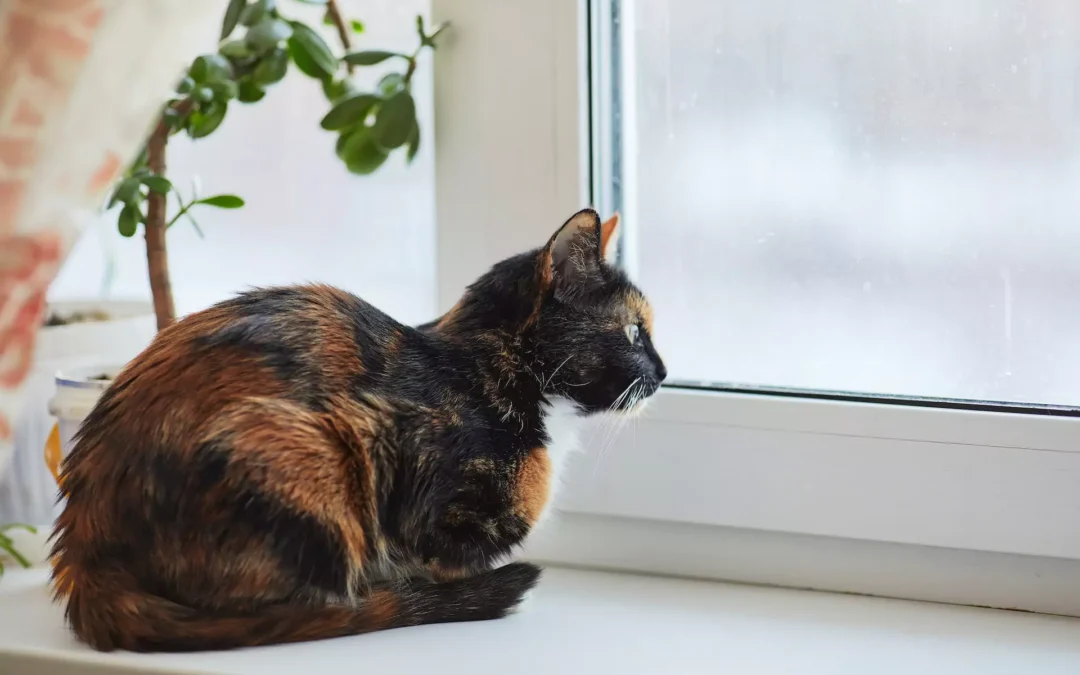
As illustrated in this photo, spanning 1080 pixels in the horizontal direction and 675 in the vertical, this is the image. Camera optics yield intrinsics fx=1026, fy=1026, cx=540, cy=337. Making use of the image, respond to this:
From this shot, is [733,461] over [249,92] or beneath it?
beneath

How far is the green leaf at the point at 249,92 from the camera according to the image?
95 cm

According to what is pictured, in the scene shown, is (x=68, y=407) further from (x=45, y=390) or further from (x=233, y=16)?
(x=233, y=16)

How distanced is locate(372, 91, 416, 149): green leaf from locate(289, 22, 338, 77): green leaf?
0.06 m

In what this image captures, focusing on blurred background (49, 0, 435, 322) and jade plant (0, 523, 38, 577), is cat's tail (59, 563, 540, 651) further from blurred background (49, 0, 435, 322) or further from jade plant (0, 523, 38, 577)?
blurred background (49, 0, 435, 322)

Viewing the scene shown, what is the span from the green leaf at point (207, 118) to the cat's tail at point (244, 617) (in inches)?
17.0

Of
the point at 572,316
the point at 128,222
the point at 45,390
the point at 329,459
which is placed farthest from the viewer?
the point at 45,390

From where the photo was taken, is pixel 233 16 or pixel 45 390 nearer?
pixel 233 16

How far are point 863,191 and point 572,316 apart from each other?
0.29 m

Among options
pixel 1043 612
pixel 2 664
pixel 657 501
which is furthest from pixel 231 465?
pixel 1043 612

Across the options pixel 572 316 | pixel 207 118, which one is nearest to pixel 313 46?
pixel 207 118

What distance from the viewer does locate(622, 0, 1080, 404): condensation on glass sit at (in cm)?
83

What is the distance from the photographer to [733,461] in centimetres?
91

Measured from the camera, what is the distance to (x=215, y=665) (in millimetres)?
698

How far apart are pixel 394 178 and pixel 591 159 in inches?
9.8
